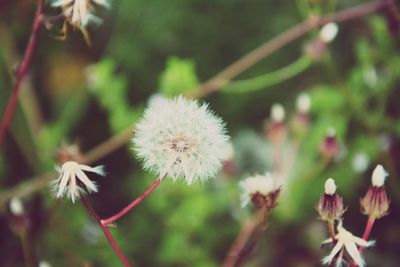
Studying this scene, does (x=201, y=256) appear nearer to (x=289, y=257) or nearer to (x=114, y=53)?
(x=289, y=257)

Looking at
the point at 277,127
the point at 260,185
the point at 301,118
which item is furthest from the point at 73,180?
the point at 301,118

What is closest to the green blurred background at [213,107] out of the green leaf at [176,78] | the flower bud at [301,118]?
the green leaf at [176,78]

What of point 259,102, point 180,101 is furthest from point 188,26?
point 180,101

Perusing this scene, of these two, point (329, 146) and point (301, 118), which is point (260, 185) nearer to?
point (329, 146)

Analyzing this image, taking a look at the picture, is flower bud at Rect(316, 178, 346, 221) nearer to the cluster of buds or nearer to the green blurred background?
the cluster of buds

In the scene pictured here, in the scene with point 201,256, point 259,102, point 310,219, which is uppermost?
point 259,102

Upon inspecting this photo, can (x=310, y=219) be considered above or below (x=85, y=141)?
below
